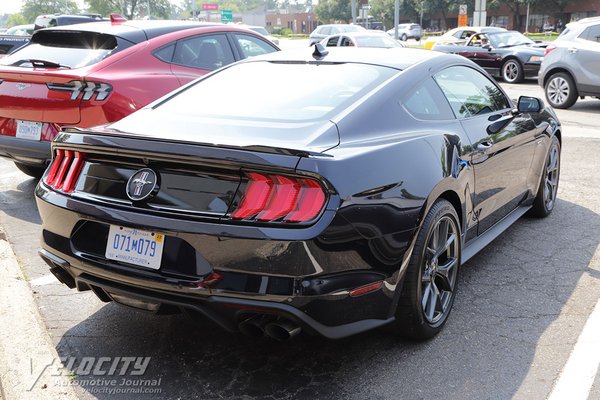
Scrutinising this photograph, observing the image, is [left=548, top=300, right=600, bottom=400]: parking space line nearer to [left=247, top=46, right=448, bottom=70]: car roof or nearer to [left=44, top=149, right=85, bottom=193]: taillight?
[left=247, top=46, right=448, bottom=70]: car roof

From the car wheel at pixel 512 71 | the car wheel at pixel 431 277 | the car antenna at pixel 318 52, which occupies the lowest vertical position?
the car wheel at pixel 512 71

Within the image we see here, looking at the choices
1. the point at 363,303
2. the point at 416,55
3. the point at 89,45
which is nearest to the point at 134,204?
the point at 363,303

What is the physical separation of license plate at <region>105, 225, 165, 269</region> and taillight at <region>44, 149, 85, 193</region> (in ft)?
1.38

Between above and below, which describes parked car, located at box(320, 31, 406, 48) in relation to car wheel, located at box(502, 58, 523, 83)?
above

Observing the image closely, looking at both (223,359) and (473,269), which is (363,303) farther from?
(473,269)

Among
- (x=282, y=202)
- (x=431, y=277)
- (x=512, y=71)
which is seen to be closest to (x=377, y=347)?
(x=431, y=277)

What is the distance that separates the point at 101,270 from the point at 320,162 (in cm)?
114

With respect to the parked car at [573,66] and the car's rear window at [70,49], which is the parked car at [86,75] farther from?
the parked car at [573,66]

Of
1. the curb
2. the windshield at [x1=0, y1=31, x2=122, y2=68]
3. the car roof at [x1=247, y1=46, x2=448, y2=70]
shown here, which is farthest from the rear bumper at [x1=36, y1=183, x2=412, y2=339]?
the windshield at [x1=0, y1=31, x2=122, y2=68]

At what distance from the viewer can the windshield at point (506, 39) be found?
17.8 m

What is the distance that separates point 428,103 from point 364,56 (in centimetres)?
56

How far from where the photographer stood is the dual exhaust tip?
281cm

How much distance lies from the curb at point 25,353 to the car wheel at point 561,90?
11063 millimetres

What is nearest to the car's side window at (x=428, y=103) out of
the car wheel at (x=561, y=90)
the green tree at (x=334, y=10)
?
the car wheel at (x=561, y=90)
